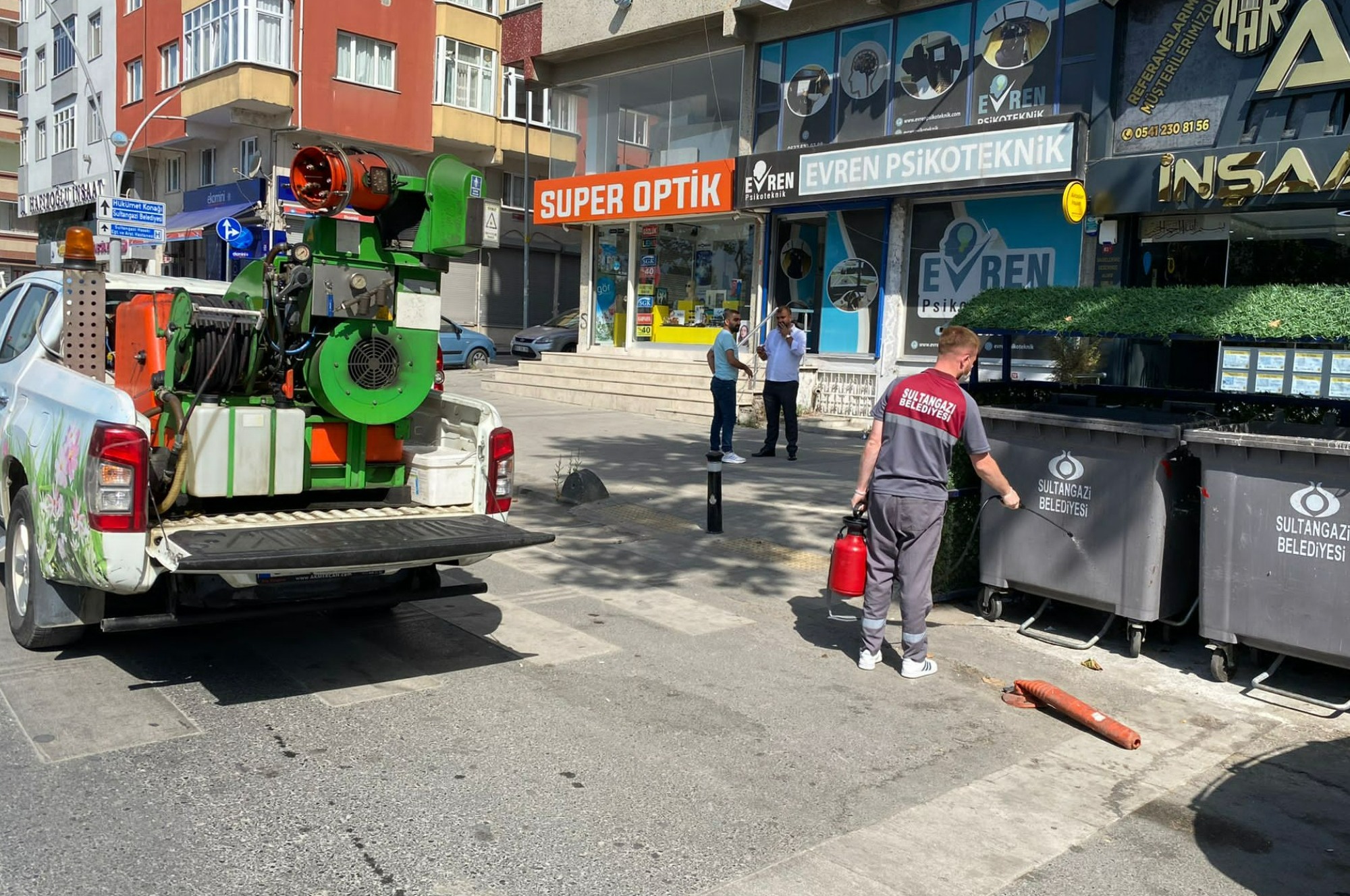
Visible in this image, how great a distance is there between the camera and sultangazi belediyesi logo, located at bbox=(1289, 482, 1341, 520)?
537cm

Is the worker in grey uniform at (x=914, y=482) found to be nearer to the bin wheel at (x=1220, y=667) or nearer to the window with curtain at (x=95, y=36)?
the bin wheel at (x=1220, y=667)

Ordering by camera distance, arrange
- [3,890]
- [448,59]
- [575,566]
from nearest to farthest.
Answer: [3,890], [575,566], [448,59]

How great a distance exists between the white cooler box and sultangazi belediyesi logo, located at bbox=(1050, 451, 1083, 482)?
3294 millimetres

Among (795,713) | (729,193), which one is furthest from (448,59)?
(795,713)

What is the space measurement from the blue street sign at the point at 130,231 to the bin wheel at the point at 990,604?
18437 millimetres

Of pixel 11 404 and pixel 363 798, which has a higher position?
pixel 11 404

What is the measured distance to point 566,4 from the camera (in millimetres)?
22500

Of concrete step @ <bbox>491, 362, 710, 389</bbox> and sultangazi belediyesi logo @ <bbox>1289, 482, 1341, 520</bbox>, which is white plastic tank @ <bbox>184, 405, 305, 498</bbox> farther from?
concrete step @ <bbox>491, 362, 710, 389</bbox>

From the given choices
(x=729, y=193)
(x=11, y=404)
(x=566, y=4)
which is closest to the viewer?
(x=11, y=404)

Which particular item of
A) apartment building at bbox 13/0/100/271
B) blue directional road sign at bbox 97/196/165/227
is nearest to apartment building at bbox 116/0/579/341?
apartment building at bbox 13/0/100/271

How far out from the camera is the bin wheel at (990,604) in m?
6.99

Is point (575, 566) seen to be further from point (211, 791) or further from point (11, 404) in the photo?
point (211, 791)

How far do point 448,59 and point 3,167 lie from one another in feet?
115

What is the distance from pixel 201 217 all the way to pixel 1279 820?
116 feet
